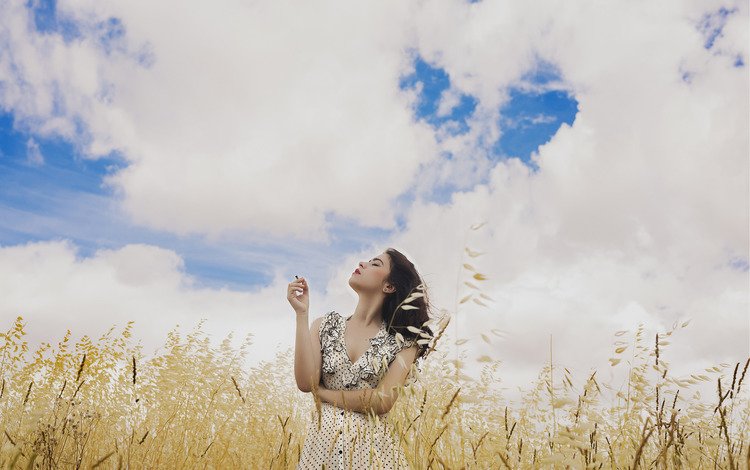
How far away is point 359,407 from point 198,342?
80.4 inches

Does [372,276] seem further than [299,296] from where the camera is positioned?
Yes

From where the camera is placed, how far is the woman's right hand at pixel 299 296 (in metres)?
3.51

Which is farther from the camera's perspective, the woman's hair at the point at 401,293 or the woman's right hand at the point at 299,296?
the woman's hair at the point at 401,293

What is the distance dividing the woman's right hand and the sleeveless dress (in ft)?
1.14

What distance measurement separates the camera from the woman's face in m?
3.87

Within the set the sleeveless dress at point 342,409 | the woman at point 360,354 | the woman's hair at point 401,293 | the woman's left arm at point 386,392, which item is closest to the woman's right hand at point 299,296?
the woman at point 360,354

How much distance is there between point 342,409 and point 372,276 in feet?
2.90

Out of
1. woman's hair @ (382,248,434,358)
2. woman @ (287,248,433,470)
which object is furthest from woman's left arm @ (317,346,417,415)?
woman's hair @ (382,248,434,358)

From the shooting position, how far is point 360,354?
3736mm

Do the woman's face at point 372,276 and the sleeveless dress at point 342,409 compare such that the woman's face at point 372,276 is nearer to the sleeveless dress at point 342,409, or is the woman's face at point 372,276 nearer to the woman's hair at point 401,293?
the woman's hair at point 401,293

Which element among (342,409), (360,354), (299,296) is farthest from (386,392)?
(299,296)

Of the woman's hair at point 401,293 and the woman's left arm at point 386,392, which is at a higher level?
the woman's hair at point 401,293

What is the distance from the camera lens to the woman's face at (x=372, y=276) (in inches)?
152

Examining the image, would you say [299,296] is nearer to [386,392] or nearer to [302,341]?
[302,341]
